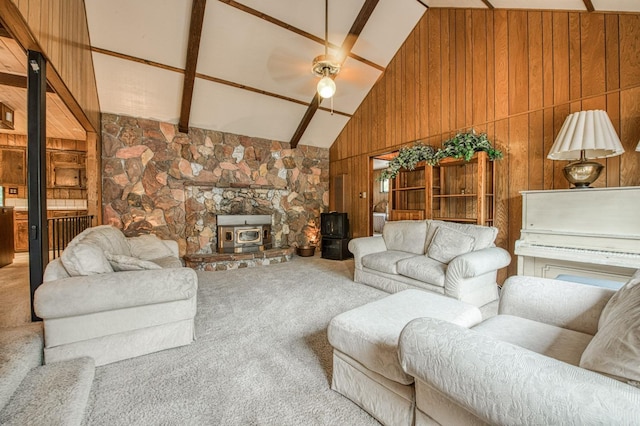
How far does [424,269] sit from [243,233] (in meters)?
3.49

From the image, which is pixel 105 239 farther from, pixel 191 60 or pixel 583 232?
pixel 583 232

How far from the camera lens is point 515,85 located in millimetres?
3420

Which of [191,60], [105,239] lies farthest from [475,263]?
[191,60]

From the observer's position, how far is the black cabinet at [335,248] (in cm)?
539

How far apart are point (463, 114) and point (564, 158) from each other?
5.10 feet

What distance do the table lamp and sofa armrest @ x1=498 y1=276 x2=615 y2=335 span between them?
5.67ft

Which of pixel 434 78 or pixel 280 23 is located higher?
pixel 280 23

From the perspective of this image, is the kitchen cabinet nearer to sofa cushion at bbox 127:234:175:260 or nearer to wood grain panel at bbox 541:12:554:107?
sofa cushion at bbox 127:234:175:260

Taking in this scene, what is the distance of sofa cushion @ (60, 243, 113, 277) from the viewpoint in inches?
72.2

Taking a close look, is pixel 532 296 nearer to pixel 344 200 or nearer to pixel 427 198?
pixel 427 198

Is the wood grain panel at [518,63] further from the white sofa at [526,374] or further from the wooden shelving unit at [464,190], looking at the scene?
the white sofa at [526,374]

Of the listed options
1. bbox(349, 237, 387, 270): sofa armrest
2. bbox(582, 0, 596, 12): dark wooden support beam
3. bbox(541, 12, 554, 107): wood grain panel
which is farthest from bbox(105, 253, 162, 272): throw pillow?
bbox(582, 0, 596, 12): dark wooden support beam

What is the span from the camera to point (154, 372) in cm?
172

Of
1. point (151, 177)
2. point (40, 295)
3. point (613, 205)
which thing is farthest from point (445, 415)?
point (151, 177)
